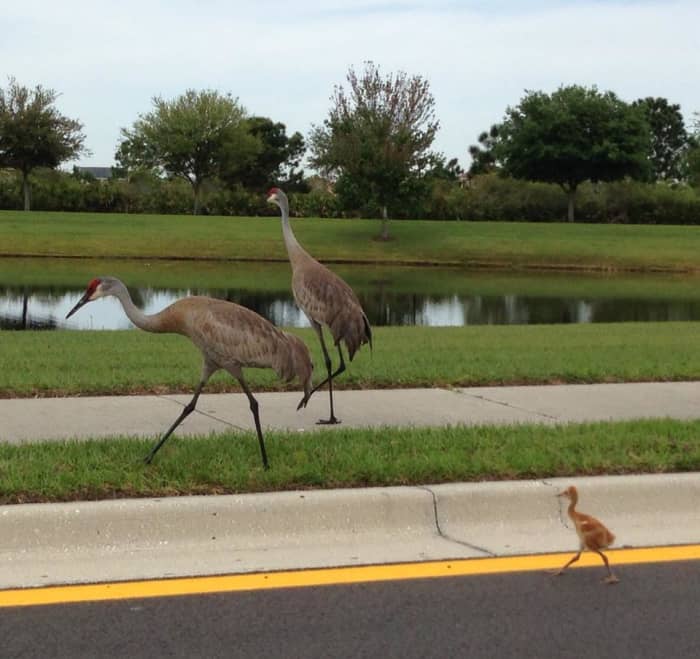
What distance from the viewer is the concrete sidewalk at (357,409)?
8.51 meters

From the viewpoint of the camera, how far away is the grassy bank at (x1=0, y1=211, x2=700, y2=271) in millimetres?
48812

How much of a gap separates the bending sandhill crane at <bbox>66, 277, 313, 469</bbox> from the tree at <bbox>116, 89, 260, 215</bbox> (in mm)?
60706

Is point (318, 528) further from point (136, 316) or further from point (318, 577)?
point (136, 316)

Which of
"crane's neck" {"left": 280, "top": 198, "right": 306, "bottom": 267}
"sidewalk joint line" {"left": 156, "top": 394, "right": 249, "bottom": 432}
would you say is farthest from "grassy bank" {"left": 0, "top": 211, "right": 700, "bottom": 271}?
"crane's neck" {"left": 280, "top": 198, "right": 306, "bottom": 267}

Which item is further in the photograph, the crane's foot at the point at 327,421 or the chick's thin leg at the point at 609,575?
the crane's foot at the point at 327,421

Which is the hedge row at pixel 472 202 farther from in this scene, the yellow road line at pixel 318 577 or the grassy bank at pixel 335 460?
the yellow road line at pixel 318 577

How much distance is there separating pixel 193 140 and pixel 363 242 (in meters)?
19.5

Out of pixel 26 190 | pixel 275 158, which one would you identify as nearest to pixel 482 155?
pixel 275 158

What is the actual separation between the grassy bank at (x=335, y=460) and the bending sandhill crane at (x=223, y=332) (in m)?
0.28

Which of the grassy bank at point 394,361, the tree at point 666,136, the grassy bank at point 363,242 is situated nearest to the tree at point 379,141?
the grassy bank at point 363,242

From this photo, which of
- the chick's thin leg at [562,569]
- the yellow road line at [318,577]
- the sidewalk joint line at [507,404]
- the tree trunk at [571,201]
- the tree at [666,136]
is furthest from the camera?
the tree at [666,136]

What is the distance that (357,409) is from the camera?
972 centimetres

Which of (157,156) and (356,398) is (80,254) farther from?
(356,398)

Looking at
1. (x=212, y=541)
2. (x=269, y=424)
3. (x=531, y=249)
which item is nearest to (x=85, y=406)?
(x=269, y=424)
